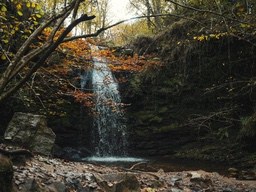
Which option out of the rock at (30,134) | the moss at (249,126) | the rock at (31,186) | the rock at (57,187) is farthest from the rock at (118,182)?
the moss at (249,126)

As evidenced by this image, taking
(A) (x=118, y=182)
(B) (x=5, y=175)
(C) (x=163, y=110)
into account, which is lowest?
(A) (x=118, y=182)

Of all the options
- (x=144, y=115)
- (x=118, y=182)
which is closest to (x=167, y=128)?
(x=144, y=115)

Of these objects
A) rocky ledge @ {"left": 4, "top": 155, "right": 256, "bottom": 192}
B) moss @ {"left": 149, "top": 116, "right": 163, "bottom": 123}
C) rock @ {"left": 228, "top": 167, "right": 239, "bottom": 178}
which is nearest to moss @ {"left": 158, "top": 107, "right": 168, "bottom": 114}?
moss @ {"left": 149, "top": 116, "right": 163, "bottom": 123}

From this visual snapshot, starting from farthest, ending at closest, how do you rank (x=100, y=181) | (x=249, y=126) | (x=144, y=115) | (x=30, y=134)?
(x=144, y=115)
(x=249, y=126)
(x=30, y=134)
(x=100, y=181)

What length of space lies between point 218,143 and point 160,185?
7.98 meters

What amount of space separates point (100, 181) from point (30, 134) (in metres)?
3.93

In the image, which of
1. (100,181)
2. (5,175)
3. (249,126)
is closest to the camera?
(5,175)

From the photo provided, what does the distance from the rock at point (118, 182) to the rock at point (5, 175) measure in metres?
2.04

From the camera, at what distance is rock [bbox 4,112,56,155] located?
9203 mm

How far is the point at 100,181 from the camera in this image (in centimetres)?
625

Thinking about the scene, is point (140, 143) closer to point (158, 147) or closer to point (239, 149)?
point (158, 147)

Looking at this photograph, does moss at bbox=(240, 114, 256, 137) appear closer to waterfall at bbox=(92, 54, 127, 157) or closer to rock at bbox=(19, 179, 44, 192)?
waterfall at bbox=(92, 54, 127, 157)

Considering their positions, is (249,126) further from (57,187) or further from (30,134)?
(57,187)

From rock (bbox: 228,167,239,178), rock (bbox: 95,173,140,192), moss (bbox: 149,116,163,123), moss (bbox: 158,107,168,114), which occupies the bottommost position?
rock (bbox: 228,167,239,178)
